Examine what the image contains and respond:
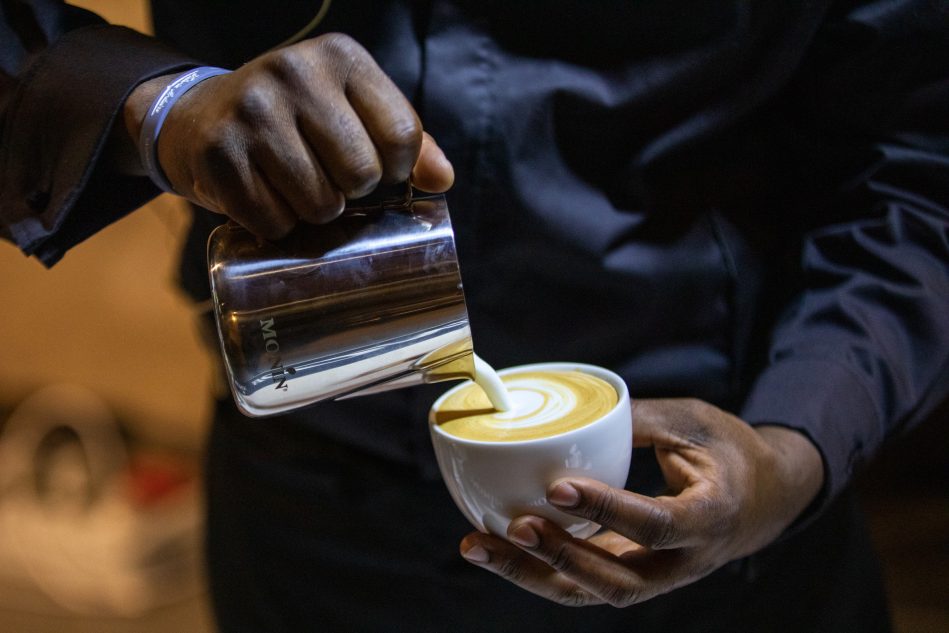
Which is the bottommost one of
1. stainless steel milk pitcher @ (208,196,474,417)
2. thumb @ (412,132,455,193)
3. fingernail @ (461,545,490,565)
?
fingernail @ (461,545,490,565)

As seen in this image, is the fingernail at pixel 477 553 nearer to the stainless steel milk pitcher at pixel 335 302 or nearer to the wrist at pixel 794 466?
the stainless steel milk pitcher at pixel 335 302

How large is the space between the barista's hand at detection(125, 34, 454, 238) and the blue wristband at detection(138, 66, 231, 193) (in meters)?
0.06

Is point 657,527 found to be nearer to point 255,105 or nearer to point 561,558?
point 561,558

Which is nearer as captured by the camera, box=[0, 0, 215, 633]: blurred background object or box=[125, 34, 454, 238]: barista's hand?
box=[125, 34, 454, 238]: barista's hand

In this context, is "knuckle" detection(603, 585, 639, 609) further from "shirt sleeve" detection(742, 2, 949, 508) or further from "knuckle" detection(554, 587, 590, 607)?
"shirt sleeve" detection(742, 2, 949, 508)

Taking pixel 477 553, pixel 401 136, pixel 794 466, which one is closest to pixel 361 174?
pixel 401 136

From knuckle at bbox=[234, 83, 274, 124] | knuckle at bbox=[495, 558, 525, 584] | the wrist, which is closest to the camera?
knuckle at bbox=[234, 83, 274, 124]

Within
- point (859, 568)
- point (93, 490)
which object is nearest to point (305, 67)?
point (859, 568)

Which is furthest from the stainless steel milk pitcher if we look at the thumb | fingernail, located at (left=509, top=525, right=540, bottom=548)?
fingernail, located at (left=509, top=525, right=540, bottom=548)

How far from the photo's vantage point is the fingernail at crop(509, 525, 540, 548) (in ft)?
1.96

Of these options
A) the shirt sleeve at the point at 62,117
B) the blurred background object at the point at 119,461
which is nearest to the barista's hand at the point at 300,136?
the shirt sleeve at the point at 62,117

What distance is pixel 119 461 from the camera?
2271mm

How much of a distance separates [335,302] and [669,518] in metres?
0.26

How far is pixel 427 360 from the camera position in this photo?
2.02ft
